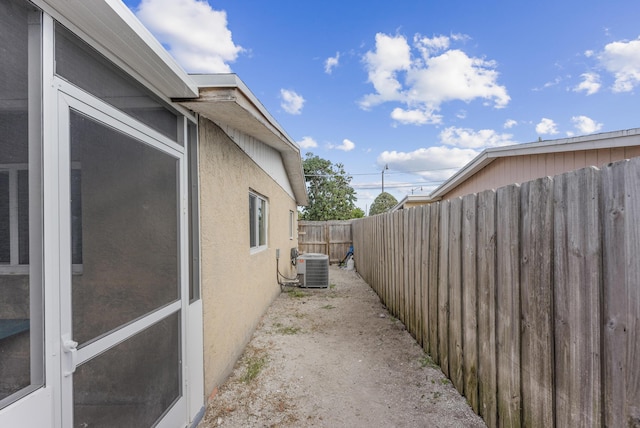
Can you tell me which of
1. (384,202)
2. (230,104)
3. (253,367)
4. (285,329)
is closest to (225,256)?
(253,367)

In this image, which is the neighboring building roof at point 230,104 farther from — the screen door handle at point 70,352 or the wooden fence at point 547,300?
the wooden fence at point 547,300

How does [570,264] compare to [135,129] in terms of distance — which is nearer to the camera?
[570,264]

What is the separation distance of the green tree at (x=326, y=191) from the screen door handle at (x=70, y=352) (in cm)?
2121

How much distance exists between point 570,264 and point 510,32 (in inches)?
277

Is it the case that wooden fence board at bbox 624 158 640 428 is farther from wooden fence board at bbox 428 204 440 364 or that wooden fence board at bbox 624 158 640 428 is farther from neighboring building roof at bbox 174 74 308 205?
neighboring building roof at bbox 174 74 308 205

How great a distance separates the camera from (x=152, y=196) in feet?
6.63

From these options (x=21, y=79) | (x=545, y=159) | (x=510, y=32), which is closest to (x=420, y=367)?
(x=21, y=79)

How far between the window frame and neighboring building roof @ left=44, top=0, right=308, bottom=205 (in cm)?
211

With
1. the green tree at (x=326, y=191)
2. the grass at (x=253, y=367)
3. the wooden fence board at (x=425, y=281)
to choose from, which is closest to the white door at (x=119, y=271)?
the grass at (x=253, y=367)

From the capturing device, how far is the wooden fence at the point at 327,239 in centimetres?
1394

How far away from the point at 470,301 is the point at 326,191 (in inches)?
798

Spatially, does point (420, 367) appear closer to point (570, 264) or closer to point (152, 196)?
point (570, 264)

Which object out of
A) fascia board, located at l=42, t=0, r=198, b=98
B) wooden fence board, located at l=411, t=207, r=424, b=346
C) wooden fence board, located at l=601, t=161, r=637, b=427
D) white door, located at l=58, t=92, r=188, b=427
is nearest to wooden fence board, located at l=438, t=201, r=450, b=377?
wooden fence board, located at l=411, t=207, r=424, b=346

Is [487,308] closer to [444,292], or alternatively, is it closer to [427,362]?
[444,292]
